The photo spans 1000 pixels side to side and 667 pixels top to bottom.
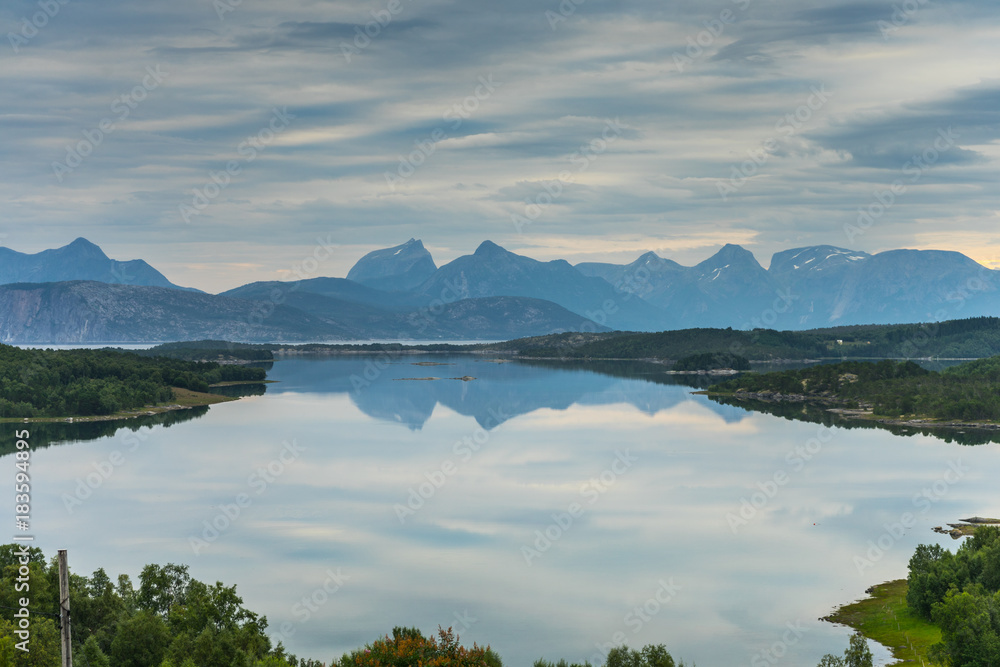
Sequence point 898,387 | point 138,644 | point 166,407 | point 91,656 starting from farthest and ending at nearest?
point 898,387 < point 166,407 < point 138,644 < point 91,656

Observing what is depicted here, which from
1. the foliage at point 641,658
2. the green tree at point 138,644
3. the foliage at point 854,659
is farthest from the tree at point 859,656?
the green tree at point 138,644

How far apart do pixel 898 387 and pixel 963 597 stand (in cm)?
12503

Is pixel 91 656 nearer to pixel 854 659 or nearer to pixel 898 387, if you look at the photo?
pixel 854 659

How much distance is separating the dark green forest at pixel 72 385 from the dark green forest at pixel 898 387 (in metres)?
109

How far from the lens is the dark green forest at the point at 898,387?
134938mm

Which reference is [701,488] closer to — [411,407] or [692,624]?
[692,624]

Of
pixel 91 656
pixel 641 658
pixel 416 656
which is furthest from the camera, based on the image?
pixel 641 658

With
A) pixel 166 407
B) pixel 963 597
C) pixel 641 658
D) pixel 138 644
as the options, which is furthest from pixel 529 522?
pixel 166 407

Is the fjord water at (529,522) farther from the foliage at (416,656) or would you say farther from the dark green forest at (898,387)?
the dark green forest at (898,387)

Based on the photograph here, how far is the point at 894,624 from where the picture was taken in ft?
139

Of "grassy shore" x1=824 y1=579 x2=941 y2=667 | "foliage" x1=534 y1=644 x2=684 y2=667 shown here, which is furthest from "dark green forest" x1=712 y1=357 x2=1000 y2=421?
"foliage" x1=534 y1=644 x2=684 y2=667

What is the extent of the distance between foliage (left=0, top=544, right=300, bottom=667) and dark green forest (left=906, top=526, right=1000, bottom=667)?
25.4 metres

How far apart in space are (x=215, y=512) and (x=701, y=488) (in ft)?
131

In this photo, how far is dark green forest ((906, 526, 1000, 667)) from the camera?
3519 cm
